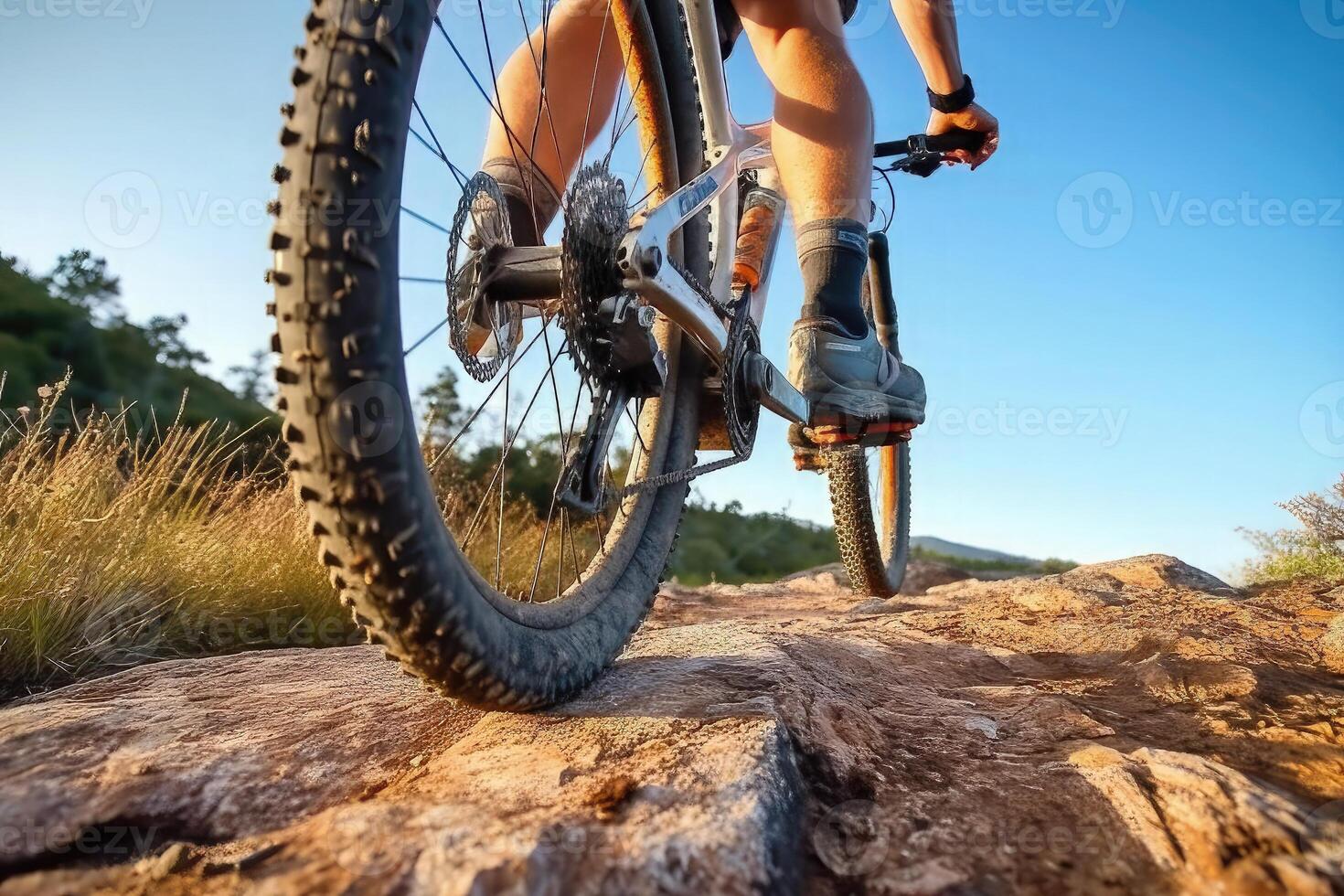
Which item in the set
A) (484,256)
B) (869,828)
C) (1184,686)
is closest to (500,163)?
(484,256)

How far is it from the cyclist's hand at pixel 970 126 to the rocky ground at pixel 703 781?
6.06 feet

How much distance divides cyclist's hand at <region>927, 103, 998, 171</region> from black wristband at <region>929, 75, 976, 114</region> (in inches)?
1.0

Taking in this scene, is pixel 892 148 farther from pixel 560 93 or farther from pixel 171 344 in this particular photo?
pixel 171 344

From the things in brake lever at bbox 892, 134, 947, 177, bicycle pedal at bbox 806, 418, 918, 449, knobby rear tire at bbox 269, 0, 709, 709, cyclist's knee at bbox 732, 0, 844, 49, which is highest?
brake lever at bbox 892, 134, 947, 177

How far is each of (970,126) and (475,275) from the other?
2.07 meters

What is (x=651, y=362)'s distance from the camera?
1.38m

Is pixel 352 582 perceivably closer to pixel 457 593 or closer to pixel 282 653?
pixel 457 593

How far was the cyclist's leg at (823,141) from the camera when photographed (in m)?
1.73

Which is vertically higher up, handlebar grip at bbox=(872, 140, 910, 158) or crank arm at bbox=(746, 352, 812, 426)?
handlebar grip at bbox=(872, 140, 910, 158)

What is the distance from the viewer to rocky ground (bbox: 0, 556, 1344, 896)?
25.6 inches

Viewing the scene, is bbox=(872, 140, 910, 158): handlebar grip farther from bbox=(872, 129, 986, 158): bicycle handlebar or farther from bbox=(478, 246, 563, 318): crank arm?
bbox=(478, 246, 563, 318): crank arm

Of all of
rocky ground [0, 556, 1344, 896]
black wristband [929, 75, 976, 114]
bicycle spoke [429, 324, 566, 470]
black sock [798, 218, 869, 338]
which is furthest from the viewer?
black wristband [929, 75, 976, 114]

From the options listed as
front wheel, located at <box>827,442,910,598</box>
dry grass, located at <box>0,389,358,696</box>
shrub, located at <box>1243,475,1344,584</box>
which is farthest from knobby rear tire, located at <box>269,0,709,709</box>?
shrub, located at <box>1243,475,1344,584</box>

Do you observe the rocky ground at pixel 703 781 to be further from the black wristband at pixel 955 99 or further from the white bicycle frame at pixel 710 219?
the black wristband at pixel 955 99
